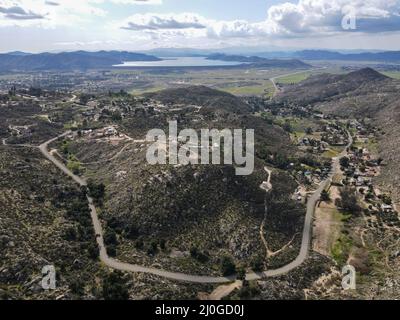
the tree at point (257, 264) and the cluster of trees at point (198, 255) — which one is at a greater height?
the cluster of trees at point (198, 255)

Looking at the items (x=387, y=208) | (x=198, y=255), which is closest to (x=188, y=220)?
(x=198, y=255)

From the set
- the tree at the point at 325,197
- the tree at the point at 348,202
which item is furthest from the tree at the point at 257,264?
the tree at the point at 325,197

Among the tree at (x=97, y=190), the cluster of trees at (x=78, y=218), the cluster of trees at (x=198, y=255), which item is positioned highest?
the tree at (x=97, y=190)

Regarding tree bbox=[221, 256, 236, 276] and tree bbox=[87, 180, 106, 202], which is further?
tree bbox=[87, 180, 106, 202]

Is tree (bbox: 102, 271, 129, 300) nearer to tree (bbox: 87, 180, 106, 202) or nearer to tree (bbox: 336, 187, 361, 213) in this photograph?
tree (bbox: 87, 180, 106, 202)

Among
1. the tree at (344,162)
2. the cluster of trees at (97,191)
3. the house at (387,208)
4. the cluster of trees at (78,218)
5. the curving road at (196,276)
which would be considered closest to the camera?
the curving road at (196,276)

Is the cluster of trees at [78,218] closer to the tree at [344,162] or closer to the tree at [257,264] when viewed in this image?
the tree at [257,264]

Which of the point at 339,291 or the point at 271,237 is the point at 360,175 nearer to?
the point at 271,237

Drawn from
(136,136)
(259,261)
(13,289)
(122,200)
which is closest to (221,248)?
(259,261)

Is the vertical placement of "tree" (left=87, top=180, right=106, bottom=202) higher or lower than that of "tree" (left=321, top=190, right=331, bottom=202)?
higher

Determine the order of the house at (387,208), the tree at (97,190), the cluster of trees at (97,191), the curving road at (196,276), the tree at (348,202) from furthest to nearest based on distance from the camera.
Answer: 1. the house at (387,208)
2. the tree at (348,202)
3. the tree at (97,190)
4. the cluster of trees at (97,191)
5. the curving road at (196,276)

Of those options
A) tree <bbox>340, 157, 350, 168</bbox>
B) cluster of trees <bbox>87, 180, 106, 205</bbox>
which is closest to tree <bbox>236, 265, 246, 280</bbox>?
cluster of trees <bbox>87, 180, 106, 205</bbox>
